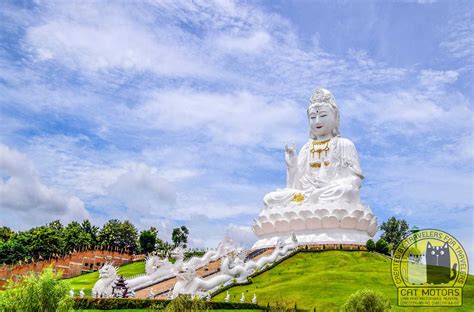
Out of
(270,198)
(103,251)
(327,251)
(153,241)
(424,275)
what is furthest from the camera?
(153,241)

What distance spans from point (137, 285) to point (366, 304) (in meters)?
14.3

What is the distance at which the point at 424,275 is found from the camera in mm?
23406

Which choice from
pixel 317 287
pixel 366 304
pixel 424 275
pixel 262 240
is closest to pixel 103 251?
pixel 262 240

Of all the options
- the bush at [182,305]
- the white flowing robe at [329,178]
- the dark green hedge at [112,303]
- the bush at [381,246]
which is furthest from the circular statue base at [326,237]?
the bush at [182,305]

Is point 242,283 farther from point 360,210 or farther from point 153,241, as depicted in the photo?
point 153,241

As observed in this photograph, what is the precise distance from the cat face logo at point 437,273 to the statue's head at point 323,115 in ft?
68.4

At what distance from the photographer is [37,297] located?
49.1ft

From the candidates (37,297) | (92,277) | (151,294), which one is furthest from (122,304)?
(92,277)

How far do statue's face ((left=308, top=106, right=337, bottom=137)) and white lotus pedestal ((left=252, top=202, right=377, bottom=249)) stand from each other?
22.2 feet

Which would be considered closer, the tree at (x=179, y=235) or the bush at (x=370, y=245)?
the bush at (x=370, y=245)

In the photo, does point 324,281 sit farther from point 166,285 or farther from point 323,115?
point 323,115

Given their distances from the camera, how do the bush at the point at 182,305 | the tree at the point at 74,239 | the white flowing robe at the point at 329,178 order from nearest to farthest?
the bush at the point at 182,305
the white flowing robe at the point at 329,178
the tree at the point at 74,239

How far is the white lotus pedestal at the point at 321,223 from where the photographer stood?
124 ft

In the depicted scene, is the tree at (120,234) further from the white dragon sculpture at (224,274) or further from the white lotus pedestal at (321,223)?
the white dragon sculpture at (224,274)
